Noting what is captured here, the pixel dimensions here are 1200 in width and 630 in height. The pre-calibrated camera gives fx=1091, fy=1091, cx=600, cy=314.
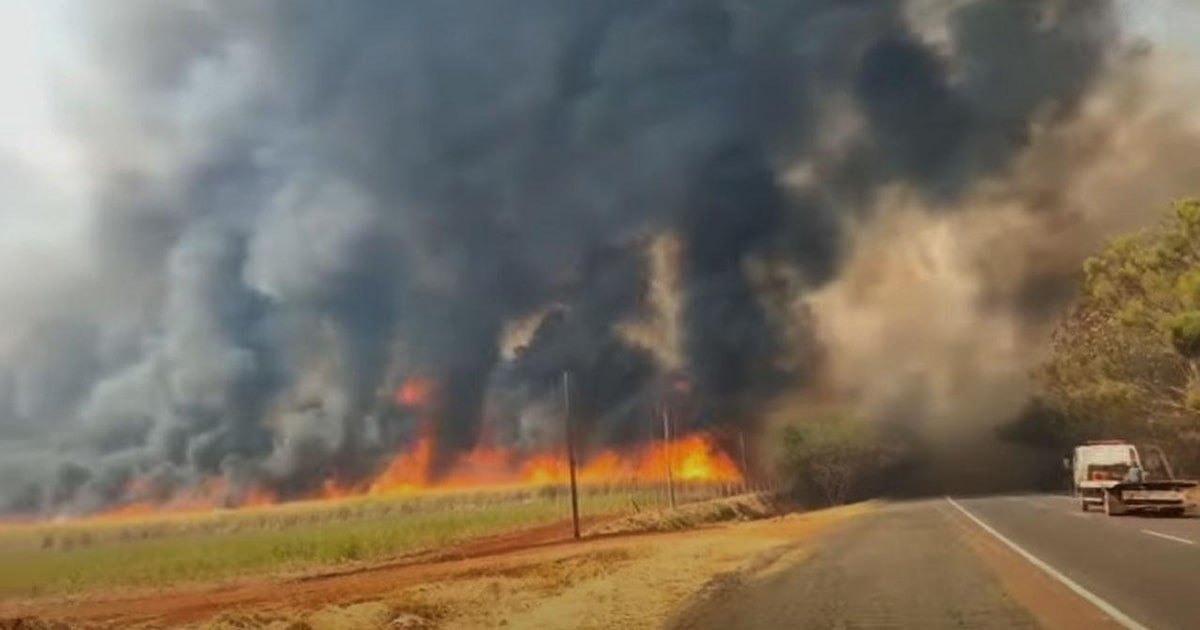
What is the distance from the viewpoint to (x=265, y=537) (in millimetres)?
53781

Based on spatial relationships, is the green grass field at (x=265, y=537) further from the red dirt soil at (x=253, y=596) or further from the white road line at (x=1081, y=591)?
the white road line at (x=1081, y=591)

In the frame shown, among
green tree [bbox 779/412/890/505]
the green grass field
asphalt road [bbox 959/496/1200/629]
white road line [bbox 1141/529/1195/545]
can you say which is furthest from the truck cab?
green tree [bbox 779/412/890/505]

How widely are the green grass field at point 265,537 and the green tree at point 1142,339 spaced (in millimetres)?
29743

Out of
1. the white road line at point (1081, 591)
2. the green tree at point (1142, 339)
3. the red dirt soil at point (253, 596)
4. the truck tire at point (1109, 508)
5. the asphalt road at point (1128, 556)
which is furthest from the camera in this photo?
the green tree at point (1142, 339)

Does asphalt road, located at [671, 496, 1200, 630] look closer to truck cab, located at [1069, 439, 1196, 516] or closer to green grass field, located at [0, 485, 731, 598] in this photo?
truck cab, located at [1069, 439, 1196, 516]

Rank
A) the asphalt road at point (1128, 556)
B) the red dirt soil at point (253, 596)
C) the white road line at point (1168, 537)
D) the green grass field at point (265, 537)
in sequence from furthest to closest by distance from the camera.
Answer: the green grass field at point (265, 537) < the white road line at point (1168, 537) < the red dirt soil at point (253, 596) < the asphalt road at point (1128, 556)

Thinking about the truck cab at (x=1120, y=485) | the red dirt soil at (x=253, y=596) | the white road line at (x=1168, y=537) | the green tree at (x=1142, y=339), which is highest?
the green tree at (x=1142, y=339)

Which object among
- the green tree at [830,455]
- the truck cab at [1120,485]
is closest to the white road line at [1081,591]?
the truck cab at [1120,485]

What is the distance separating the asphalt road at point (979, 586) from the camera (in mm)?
15992

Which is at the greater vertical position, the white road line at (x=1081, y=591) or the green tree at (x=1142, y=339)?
the green tree at (x=1142, y=339)

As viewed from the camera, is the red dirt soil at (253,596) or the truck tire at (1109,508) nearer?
the red dirt soil at (253,596)

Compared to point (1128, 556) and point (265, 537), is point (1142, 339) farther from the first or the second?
point (265, 537)

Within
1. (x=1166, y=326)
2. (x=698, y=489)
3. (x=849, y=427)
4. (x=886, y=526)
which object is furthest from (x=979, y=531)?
(x=849, y=427)

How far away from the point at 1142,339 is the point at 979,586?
158ft
